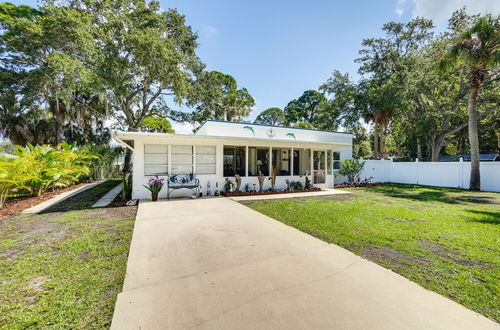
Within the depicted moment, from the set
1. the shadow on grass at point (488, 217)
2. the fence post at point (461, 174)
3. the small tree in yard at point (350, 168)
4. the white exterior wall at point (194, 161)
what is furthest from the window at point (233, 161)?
the fence post at point (461, 174)

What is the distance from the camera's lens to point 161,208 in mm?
6648

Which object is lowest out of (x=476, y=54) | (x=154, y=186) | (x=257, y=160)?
(x=154, y=186)

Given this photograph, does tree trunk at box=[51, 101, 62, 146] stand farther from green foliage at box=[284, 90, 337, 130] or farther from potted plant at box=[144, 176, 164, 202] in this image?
green foliage at box=[284, 90, 337, 130]

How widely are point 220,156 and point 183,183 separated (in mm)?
2064

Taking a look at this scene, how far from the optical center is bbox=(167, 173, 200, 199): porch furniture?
27.1 feet

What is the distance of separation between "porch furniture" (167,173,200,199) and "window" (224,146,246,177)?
5.58 ft

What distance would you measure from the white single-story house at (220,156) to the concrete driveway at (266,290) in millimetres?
4770

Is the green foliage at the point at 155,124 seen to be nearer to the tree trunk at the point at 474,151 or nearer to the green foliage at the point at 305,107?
the green foliage at the point at 305,107

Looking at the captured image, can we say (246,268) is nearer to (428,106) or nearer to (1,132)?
(1,132)

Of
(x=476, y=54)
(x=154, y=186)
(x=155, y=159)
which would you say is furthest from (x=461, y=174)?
(x=155, y=159)

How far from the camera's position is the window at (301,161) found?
1246 centimetres

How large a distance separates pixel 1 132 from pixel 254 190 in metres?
19.0

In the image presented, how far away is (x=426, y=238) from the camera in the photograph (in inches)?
165

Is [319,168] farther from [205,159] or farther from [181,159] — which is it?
[181,159]
